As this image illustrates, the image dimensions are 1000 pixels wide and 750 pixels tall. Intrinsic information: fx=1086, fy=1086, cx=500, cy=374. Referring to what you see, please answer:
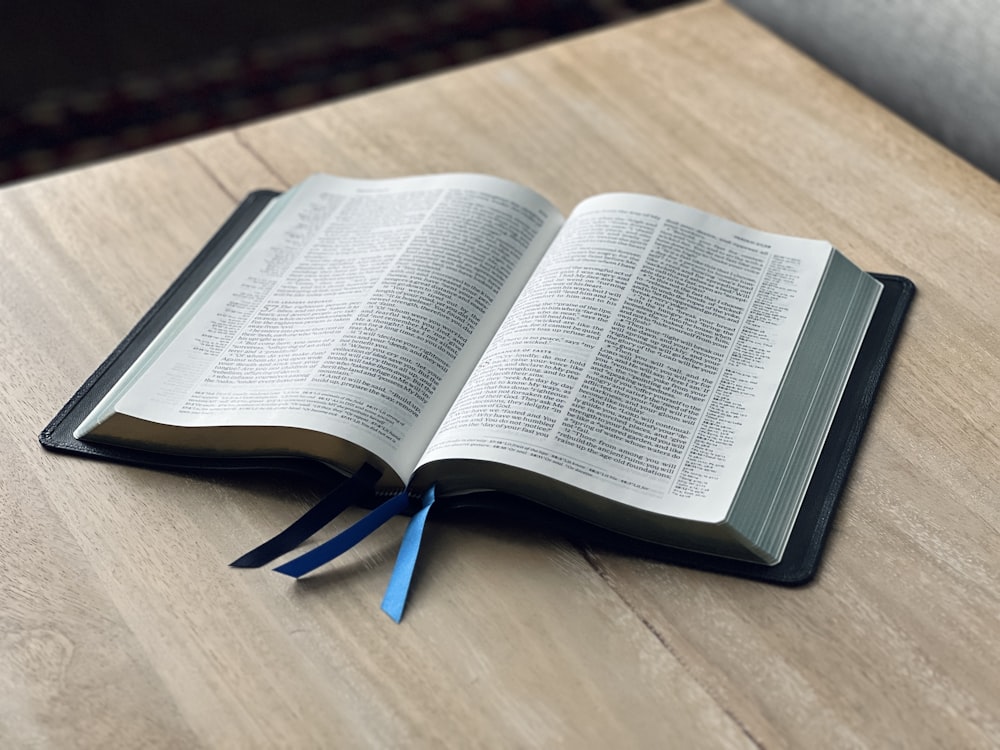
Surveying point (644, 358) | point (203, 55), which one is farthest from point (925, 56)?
point (203, 55)

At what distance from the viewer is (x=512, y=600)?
63cm

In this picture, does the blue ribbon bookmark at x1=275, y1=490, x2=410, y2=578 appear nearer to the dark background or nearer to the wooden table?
the wooden table

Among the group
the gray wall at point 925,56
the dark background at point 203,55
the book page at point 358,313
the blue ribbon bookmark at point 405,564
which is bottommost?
the dark background at point 203,55

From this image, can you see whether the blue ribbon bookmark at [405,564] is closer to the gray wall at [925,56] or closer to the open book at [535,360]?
the open book at [535,360]

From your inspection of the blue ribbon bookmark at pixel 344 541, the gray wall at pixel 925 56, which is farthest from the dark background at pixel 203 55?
the blue ribbon bookmark at pixel 344 541

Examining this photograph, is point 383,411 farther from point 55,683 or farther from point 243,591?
point 55,683

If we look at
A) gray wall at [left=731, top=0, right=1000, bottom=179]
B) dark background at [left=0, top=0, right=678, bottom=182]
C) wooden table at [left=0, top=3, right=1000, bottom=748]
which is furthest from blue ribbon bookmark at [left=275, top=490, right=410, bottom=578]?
dark background at [left=0, top=0, right=678, bottom=182]

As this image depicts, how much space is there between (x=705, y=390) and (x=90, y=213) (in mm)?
584

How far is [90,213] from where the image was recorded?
0.96 metres

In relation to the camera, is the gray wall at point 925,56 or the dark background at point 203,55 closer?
the gray wall at point 925,56

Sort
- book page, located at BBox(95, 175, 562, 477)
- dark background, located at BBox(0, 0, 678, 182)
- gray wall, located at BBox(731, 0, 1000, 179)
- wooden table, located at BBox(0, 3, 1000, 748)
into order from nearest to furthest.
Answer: wooden table, located at BBox(0, 3, 1000, 748), book page, located at BBox(95, 175, 562, 477), gray wall, located at BBox(731, 0, 1000, 179), dark background, located at BBox(0, 0, 678, 182)

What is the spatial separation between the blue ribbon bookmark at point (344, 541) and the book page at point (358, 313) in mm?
21

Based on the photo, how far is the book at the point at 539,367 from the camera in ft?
2.10

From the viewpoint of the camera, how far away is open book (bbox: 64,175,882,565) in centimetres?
64
